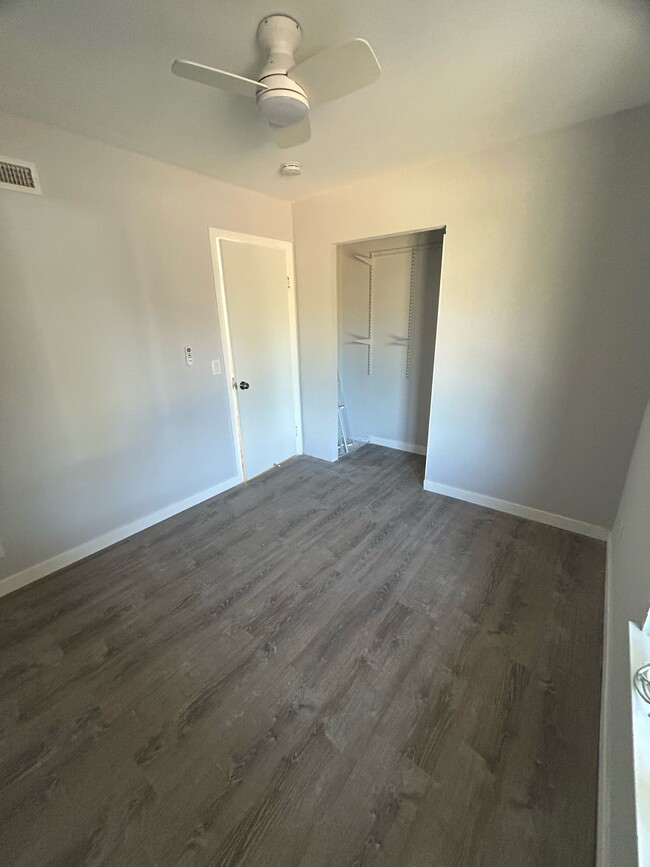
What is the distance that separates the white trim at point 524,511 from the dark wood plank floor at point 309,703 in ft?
0.31

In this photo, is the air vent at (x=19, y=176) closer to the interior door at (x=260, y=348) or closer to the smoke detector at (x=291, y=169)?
the interior door at (x=260, y=348)

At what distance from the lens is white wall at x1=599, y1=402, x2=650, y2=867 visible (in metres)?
0.89

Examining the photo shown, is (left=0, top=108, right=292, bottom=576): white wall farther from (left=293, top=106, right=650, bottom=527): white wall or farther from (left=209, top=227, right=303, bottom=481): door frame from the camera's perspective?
(left=293, top=106, right=650, bottom=527): white wall

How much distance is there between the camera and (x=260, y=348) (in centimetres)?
331

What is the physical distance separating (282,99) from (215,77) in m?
0.25

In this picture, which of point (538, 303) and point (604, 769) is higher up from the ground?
point (538, 303)

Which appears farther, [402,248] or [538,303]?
[402,248]

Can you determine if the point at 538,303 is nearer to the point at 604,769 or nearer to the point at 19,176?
the point at 604,769

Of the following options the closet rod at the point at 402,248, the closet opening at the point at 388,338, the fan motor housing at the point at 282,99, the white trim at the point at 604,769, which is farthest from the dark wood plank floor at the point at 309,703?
the closet rod at the point at 402,248

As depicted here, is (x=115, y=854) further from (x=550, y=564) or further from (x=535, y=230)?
(x=535, y=230)

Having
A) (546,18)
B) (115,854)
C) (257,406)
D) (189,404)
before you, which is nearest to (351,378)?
(257,406)

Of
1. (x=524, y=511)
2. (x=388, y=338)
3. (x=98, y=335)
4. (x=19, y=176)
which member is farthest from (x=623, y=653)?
(x=19, y=176)

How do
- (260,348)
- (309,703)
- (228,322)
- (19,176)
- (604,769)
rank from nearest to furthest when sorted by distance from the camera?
(604,769) → (309,703) → (19,176) → (228,322) → (260,348)

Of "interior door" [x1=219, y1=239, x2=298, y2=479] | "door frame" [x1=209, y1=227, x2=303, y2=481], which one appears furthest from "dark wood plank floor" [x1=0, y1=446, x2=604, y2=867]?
"interior door" [x1=219, y1=239, x2=298, y2=479]
